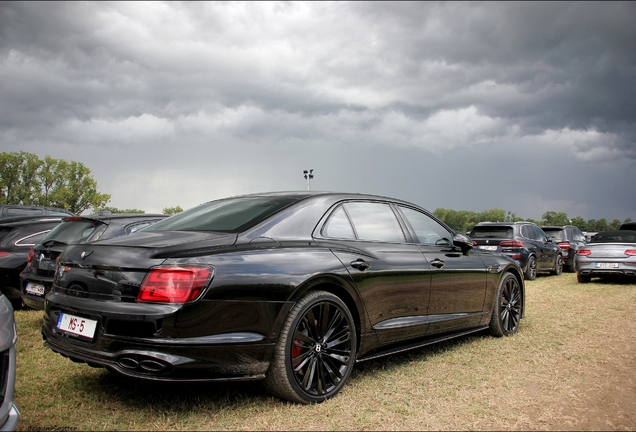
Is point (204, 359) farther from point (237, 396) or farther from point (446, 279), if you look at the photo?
point (446, 279)

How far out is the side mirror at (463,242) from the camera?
17.8 ft

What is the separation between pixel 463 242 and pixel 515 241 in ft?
29.0

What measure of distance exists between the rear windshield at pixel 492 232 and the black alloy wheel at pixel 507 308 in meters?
7.33

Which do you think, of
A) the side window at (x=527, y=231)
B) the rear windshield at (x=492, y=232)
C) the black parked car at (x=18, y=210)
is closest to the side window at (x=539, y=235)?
the side window at (x=527, y=231)

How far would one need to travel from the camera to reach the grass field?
11.1 ft

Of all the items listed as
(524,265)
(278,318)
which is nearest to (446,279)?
(278,318)

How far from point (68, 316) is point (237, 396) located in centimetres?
127

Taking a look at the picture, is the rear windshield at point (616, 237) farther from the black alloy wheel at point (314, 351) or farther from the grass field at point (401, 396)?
the black alloy wheel at point (314, 351)

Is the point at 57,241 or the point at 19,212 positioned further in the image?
the point at 19,212

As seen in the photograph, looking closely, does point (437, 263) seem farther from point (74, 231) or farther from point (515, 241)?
point (515, 241)

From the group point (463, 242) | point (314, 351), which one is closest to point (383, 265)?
point (314, 351)

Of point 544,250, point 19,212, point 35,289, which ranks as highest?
point 19,212

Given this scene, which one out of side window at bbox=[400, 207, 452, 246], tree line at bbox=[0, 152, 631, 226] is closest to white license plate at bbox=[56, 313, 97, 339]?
side window at bbox=[400, 207, 452, 246]

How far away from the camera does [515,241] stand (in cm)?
1355
